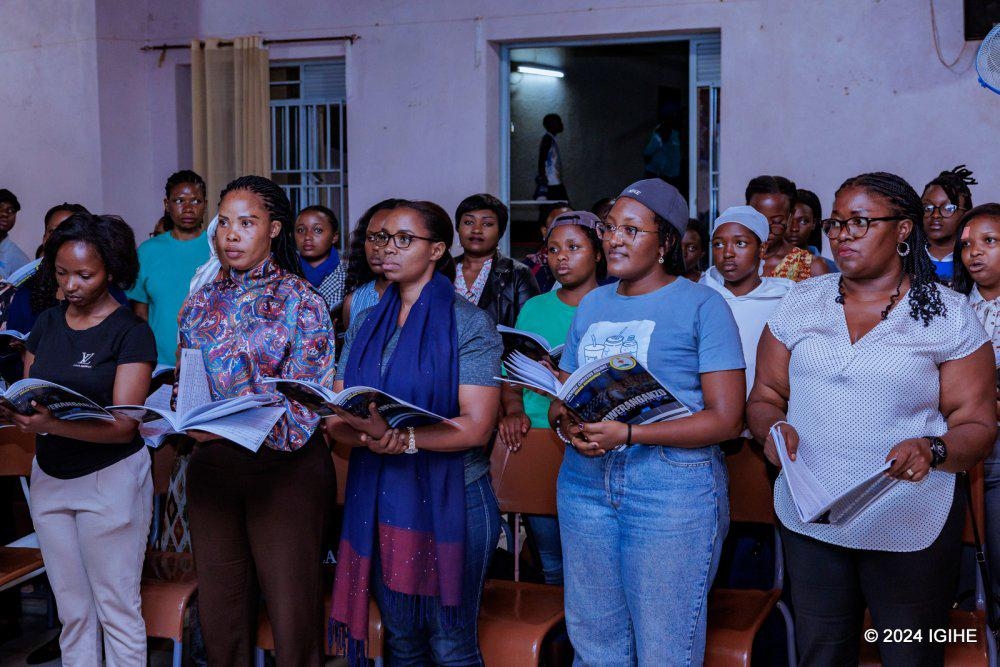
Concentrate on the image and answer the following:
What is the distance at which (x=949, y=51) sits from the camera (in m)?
6.47

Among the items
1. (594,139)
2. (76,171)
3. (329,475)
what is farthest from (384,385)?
(594,139)

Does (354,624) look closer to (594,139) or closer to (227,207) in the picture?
(227,207)

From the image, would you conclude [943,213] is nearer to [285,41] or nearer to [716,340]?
[716,340]

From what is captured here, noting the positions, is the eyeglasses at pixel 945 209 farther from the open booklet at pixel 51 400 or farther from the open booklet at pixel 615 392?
the open booklet at pixel 51 400

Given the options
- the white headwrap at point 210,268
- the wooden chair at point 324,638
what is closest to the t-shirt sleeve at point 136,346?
the white headwrap at point 210,268

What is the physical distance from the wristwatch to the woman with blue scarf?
44.3 inches

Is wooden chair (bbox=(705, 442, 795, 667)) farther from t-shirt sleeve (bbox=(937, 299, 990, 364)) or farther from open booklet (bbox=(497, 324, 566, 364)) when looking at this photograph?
t-shirt sleeve (bbox=(937, 299, 990, 364))

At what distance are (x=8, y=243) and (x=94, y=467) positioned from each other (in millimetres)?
4063

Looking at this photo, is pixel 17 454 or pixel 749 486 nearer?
pixel 749 486

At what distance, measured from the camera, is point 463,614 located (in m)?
2.82

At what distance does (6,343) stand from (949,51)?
573cm

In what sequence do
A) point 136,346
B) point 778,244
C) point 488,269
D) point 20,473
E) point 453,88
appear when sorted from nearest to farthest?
point 136,346 → point 20,473 → point 778,244 → point 488,269 → point 453,88

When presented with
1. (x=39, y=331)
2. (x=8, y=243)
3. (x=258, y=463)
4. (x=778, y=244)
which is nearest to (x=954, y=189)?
(x=778, y=244)

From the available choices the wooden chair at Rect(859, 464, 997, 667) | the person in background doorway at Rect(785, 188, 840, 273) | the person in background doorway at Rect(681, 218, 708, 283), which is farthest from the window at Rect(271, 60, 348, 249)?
the wooden chair at Rect(859, 464, 997, 667)
